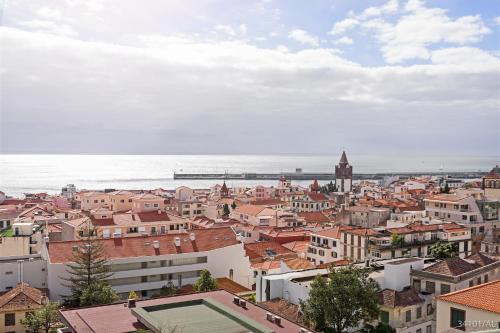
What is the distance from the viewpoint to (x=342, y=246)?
101 ft

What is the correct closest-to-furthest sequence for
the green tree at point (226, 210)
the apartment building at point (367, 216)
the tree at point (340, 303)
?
the tree at point (340, 303) → the apartment building at point (367, 216) → the green tree at point (226, 210)

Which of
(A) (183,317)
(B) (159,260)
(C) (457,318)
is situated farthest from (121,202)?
(C) (457,318)

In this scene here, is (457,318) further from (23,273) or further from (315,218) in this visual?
(315,218)

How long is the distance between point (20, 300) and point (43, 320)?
107 inches

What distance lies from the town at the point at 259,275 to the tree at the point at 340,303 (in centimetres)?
3

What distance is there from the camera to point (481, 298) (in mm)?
13086

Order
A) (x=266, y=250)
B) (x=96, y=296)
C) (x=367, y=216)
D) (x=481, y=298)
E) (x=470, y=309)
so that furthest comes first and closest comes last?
1. (x=367, y=216)
2. (x=266, y=250)
3. (x=96, y=296)
4. (x=481, y=298)
5. (x=470, y=309)

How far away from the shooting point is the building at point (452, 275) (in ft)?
60.6

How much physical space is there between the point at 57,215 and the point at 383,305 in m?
39.2

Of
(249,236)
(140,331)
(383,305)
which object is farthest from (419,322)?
(249,236)

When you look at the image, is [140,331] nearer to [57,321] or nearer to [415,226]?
[57,321]

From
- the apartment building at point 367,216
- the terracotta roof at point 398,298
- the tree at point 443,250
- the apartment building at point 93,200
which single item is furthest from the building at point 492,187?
the apartment building at point 93,200

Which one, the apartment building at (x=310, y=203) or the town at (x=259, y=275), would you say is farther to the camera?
the apartment building at (x=310, y=203)

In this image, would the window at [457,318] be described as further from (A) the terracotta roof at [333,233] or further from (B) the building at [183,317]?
(A) the terracotta roof at [333,233]
